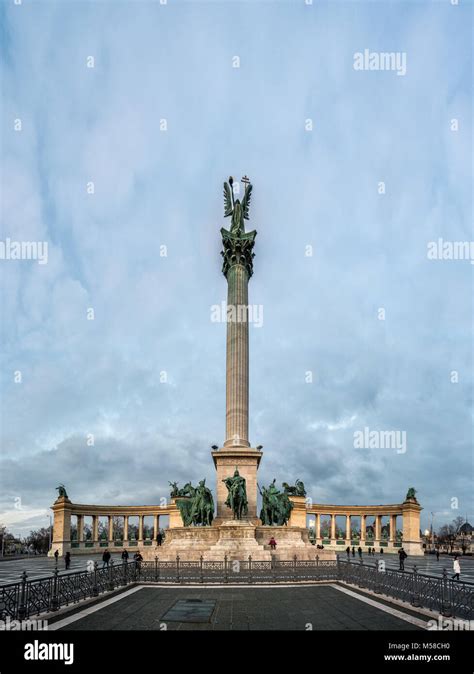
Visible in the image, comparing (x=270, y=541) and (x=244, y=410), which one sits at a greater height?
(x=244, y=410)

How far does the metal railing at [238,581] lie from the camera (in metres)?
15.2

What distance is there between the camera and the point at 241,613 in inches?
663

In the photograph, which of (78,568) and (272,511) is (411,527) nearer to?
(272,511)

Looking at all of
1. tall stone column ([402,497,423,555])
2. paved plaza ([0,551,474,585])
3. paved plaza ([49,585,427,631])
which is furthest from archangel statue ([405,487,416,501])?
paved plaza ([49,585,427,631])

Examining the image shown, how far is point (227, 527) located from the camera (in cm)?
3734

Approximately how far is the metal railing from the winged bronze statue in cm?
3132

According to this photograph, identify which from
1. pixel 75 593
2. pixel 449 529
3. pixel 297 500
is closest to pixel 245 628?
pixel 75 593

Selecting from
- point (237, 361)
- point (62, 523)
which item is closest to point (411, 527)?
point (237, 361)

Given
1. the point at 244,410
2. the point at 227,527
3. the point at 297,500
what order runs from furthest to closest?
the point at 297,500
the point at 244,410
the point at 227,527

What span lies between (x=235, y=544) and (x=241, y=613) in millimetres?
19953

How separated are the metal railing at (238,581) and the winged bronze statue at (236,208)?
3132cm

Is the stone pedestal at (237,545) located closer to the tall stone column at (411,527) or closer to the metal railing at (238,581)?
the metal railing at (238,581)
